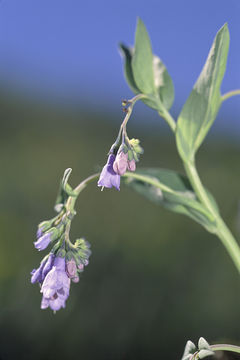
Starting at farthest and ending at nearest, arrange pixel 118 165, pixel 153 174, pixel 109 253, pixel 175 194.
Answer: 1. pixel 109 253
2. pixel 153 174
3. pixel 175 194
4. pixel 118 165

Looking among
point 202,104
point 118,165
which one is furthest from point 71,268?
point 202,104

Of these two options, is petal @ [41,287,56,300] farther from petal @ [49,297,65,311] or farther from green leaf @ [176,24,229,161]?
green leaf @ [176,24,229,161]

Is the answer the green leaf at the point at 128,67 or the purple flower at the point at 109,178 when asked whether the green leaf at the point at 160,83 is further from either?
the purple flower at the point at 109,178

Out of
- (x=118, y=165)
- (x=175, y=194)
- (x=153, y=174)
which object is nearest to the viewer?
(x=118, y=165)

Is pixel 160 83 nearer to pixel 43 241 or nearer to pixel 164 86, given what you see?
pixel 164 86

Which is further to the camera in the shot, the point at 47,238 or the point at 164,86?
the point at 164,86

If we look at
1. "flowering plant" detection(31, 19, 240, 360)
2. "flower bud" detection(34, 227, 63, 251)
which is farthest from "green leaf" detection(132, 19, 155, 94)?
"flower bud" detection(34, 227, 63, 251)

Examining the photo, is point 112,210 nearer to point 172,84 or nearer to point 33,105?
point 33,105

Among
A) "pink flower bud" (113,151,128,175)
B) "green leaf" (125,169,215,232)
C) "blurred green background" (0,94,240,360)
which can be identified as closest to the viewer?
"pink flower bud" (113,151,128,175)

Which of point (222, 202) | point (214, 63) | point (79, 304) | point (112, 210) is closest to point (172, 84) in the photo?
point (214, 63)
